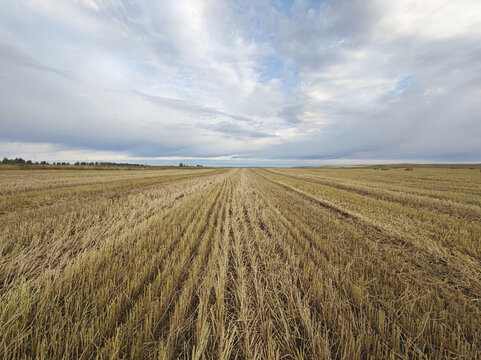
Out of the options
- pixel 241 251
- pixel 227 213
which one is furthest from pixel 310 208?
pixel 241 251

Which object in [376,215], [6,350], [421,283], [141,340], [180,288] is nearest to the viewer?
[6,350]

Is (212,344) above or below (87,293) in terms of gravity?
below

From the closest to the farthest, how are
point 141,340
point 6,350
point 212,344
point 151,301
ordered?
point 6,350
point 141,340
point 212,344
point 151,301

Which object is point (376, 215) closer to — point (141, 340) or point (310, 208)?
point (310, 208)

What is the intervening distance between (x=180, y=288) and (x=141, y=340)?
0.95 meters

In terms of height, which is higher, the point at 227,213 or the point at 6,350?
the point at 6,350

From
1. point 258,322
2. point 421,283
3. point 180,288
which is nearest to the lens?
point 258,322

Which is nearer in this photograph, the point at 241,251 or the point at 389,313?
the point at 389,313

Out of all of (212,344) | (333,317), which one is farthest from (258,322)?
(333,317)

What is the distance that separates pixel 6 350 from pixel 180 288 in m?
1.56

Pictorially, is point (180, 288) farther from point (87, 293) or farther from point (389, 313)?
point (389, 313)

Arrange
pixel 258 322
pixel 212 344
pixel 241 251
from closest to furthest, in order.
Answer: pixel 212 344, pixel 258 322, pixel 241 251

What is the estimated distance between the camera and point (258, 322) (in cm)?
207

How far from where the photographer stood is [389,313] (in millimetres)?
2150
